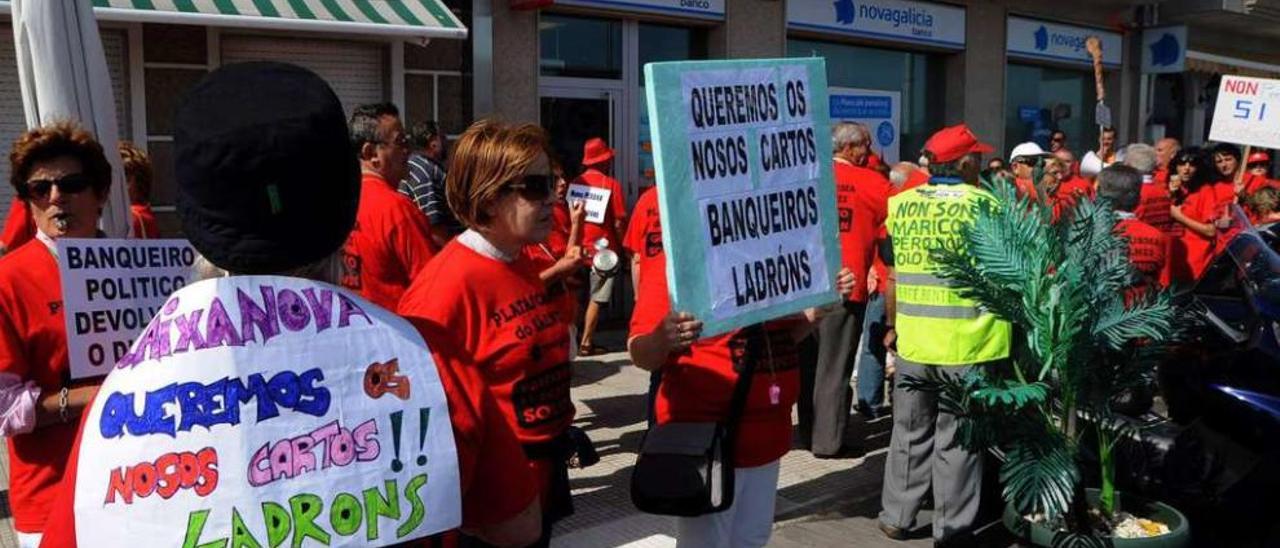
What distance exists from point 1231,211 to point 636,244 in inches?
231

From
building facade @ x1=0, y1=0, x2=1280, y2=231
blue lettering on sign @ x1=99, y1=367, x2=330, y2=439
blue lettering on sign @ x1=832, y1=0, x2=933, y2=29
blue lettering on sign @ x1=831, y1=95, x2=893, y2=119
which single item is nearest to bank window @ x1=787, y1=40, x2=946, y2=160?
building facade @ x1=0, y1=0, x2=1280, y2=231

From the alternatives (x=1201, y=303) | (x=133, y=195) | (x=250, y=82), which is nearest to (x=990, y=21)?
(x=1201, y=303)

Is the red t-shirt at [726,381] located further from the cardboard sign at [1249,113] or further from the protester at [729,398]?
the cardboard sign at [1249,113]

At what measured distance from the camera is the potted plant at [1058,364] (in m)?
3.83

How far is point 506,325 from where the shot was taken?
272cm

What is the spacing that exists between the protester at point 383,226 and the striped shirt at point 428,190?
1266mm

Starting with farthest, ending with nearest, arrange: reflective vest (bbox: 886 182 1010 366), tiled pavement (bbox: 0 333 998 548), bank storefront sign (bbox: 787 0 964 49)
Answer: bank storefront sign (bbox: 787 0 964 49), tiled pavement (bbox: 0 333 998 548), reflective vest (bbox: 886 182 1010 366)

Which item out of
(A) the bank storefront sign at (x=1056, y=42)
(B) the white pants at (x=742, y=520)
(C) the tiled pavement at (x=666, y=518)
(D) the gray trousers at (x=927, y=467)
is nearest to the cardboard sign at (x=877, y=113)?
(A) the bank storefront sign at (x=1056, y=42)

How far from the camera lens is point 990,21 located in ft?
43.9

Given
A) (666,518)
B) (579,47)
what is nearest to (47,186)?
(666,518)

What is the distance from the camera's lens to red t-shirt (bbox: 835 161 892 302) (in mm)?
5910

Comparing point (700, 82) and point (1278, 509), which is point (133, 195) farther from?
point (1278, 509)

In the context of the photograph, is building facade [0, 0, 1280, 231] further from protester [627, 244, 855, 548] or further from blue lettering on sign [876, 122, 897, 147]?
protester [627, 244, 855, 548]

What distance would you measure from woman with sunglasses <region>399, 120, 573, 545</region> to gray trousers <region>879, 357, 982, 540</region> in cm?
212
